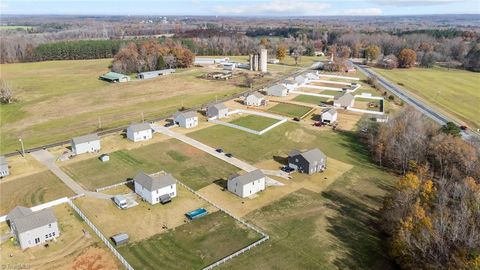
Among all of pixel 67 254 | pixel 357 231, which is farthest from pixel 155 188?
pixel 357 231

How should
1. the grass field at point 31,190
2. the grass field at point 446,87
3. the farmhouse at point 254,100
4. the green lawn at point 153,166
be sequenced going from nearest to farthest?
the grass field at point 31,190 → the green lawn at point 153,166 → the grass field at point 446,87 → the farmhouse at point 254,100

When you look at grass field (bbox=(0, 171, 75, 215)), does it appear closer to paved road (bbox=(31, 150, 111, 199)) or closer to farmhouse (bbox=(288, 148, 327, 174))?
paved road (bbox=(31, 150, 111, 199))

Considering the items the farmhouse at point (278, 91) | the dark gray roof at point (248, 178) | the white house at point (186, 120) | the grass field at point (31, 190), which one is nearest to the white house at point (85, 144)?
the grass field at point (31, 190)

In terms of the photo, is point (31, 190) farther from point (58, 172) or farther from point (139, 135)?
point (139, 135)

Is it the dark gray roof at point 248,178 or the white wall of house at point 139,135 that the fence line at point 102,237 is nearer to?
the dark gray roof at point 248,178

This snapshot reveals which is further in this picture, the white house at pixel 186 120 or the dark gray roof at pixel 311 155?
the white house at pixel 186 120

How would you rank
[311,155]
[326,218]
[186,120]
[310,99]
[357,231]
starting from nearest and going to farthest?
[357,231] < [326,218] < [311,155] < [186,120] < [310,99]
